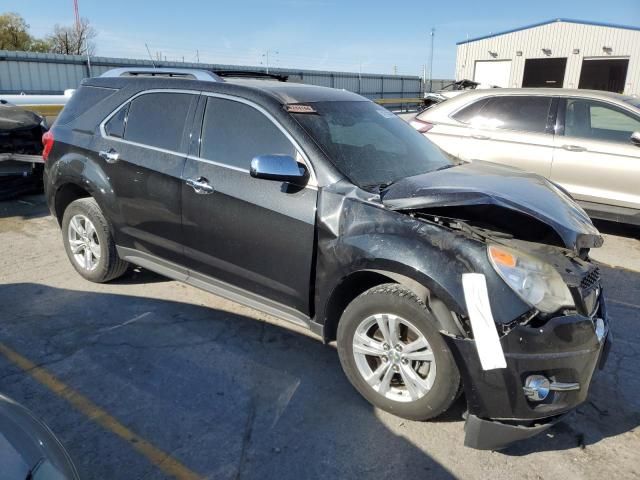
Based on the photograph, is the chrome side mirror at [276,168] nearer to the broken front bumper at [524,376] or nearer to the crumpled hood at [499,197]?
the crumpled hood at [499,197]

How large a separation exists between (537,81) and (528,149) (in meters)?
30.5

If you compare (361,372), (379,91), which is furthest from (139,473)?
(379,91)

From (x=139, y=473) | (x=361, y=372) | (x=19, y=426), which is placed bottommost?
(x=139, y=473)

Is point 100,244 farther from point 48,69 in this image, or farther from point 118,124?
point 48,69

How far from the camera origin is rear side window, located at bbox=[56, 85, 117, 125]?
4520 millimetres

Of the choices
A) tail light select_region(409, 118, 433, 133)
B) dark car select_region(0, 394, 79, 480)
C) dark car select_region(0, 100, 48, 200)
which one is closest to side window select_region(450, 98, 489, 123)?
tail light select_region(409, 118, 433, 133)

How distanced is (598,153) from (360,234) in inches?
184

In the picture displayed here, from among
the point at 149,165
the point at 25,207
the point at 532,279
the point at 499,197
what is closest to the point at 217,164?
the point at 149,165

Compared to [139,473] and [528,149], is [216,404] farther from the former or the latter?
[528,149]

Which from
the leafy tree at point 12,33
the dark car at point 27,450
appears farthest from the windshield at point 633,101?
the leafy tree at point 12,33

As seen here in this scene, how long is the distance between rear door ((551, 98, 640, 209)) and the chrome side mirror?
4.61 m

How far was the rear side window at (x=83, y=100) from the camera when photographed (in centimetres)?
452

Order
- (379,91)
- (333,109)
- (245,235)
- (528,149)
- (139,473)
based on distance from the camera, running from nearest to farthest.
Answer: (139,473) < (245,235) < (333,109) < (528,149) < (379,91)

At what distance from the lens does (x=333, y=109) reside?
3713mm
